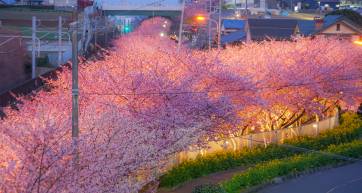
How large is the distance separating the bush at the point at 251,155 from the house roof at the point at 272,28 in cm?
1849

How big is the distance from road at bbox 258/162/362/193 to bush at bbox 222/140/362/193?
305mm

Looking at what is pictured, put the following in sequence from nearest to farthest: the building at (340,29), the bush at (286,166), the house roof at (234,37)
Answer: the bush at (286,166)
the building at (340,29)
the house roof at (234,37)

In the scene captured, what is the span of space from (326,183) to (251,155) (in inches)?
98.9

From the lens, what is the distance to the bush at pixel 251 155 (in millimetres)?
15383

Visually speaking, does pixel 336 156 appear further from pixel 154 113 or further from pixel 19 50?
pixel 19 50

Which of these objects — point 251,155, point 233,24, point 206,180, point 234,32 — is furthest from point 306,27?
point 206,180

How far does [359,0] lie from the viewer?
348 feet

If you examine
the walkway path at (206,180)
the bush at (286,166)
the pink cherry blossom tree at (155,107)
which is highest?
the pink cherry blossom tree at (155,107)

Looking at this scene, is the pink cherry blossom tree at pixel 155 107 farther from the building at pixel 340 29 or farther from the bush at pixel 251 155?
the building at pixel 340 29

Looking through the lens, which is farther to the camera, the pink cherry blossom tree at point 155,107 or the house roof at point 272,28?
the house roof at point 272,28

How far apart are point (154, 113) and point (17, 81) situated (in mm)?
13559

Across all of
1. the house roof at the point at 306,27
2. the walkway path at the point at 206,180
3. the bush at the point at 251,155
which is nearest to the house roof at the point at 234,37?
the house roof at the point at 306,27

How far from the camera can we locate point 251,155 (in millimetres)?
18047

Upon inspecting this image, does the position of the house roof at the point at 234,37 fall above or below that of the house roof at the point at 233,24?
below
